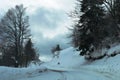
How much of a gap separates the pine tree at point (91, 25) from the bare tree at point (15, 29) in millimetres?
11177

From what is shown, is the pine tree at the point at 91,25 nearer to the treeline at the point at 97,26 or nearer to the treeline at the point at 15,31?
the treeline at the point at 97,26

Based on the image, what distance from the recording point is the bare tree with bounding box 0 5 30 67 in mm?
55375

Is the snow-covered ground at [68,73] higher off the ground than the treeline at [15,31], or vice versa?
the treeline at [15,31]

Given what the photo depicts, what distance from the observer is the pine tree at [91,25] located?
4978 centimetres

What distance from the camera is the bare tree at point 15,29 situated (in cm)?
5538

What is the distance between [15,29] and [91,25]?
13605 millimetres

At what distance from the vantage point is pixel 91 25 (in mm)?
49812

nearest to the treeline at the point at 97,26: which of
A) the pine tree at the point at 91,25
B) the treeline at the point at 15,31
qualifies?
the pine tree at the point at 91,25

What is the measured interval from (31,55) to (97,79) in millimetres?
69598

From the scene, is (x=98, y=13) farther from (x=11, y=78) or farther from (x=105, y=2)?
(x=11, y=78)


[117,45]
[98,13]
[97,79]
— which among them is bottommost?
[97,79]

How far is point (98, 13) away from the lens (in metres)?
49.9

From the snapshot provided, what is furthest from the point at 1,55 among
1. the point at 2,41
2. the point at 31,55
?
the point at 31,55

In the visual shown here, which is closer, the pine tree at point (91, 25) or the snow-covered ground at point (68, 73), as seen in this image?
the snow-covered ground at point (68, 73)
